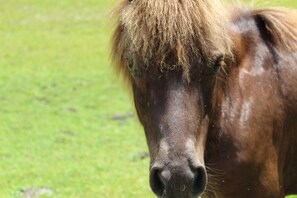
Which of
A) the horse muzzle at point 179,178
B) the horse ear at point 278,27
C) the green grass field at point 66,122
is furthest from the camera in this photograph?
the green grass field at point 66,122

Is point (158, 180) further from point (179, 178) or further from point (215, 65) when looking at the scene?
point (215, 65)

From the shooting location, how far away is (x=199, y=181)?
378 centimetres

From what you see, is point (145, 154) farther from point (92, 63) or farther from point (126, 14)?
point (92, 63)

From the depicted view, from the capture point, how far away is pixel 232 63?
473 centimetres

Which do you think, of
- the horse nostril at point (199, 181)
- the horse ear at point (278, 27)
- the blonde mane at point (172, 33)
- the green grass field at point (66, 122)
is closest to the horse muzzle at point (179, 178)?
the horse nostril at point (199, 181)

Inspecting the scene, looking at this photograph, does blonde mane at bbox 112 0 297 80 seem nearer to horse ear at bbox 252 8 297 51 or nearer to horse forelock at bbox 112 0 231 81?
horse forelock at bbox 112 0 231 81

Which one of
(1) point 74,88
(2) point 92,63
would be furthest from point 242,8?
(2) point 92,63

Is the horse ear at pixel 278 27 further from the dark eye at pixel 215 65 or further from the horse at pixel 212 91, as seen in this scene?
the dark eye at pixel 215 65

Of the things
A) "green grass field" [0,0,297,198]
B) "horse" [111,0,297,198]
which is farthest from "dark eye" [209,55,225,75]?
"green grass field" [0,0,297,198]

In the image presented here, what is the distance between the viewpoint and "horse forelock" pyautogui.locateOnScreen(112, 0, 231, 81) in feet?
13.0

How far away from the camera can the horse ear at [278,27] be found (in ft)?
15.8

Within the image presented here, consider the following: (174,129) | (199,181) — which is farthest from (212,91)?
(199,181)

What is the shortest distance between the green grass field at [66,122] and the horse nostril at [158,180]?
1412 millimetres

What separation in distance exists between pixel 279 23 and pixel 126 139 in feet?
22.7
